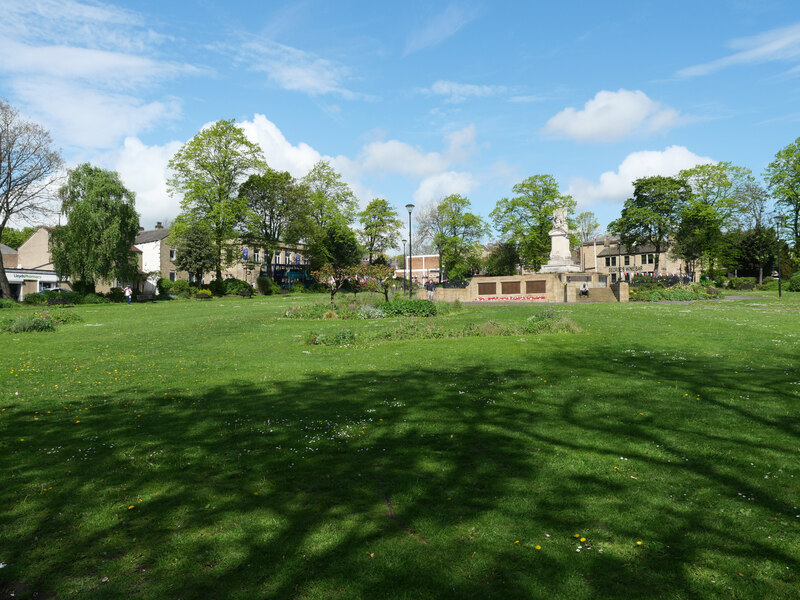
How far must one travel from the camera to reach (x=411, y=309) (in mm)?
23828

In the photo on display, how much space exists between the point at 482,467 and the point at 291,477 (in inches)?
77.9

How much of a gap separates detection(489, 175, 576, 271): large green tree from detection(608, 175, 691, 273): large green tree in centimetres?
813

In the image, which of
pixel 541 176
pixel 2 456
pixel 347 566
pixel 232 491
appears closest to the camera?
pixel 347 566

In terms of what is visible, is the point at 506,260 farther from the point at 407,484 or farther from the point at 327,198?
the point at 407,484

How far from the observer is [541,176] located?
61.8 meters

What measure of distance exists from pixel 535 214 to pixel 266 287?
3525 centimetres

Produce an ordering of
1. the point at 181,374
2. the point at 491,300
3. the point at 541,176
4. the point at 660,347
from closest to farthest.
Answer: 1. the point at 181,374
2. the point at 660,347
3. the point at 491,300
4. the point at 541,176

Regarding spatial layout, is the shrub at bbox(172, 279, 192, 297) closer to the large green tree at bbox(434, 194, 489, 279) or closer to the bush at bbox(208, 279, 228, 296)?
the bush at bbox(208, 279, 228, 296)

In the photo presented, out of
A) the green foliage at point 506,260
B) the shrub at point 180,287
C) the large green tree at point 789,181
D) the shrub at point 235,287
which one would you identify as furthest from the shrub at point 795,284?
the shrub at point 180,287

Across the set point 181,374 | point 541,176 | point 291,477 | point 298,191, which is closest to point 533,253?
point 541,176

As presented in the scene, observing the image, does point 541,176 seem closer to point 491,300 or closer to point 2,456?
point 491,300

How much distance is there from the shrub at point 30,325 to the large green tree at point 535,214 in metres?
51.8

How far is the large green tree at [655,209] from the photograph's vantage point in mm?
60062

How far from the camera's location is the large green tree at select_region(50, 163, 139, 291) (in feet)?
146
